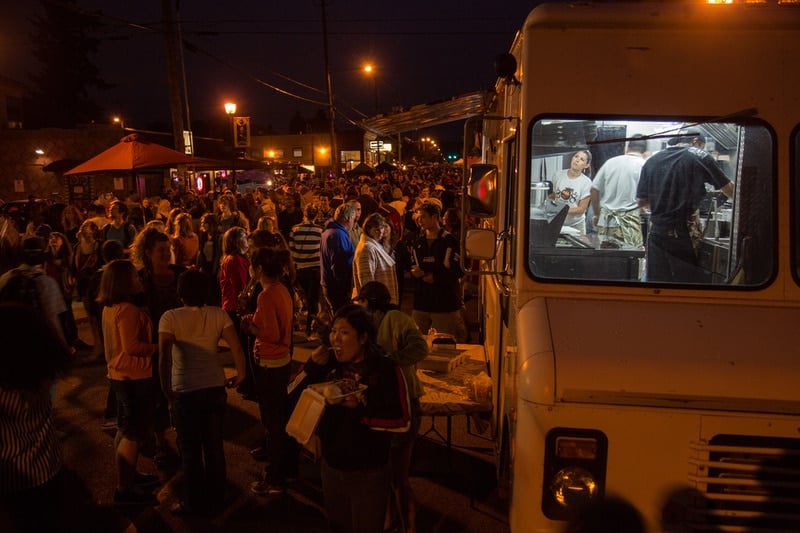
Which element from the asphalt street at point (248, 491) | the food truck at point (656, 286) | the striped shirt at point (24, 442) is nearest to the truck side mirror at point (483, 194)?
the food truck at point (656, 286)

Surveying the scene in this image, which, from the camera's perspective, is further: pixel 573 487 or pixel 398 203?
pixel 398 203

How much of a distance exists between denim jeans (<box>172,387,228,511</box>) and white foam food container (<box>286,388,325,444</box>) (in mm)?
1568

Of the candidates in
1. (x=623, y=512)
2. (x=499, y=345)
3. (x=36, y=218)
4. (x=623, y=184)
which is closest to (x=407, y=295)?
(x=36, y=218)

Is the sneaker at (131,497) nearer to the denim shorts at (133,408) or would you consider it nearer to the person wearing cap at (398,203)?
the denim shorts at (133,408)

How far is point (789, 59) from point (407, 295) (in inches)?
381

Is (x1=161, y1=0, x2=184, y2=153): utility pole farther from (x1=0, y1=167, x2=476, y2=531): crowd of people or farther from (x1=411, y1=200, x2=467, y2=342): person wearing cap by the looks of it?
(x1=411, y1=200, x2=467, y2=342): person wearing cap

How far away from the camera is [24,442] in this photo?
2961 mm

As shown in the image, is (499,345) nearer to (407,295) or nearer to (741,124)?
(741,124)

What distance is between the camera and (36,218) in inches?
448

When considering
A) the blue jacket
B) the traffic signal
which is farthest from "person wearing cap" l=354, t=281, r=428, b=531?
the traffic signal

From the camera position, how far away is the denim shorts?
4.64 meters

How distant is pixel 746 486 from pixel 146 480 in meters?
4.44

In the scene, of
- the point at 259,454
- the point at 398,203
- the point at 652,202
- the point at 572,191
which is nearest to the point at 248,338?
the point at 259,454

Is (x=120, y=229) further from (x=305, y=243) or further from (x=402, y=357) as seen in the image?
(x=402, y=357)
